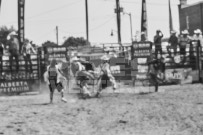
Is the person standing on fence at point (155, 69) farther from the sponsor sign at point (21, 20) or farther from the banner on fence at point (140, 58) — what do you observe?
the sponsor sign at point (21, 20)

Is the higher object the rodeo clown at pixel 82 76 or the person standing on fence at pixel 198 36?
the person standing on fence at pixel 198 36

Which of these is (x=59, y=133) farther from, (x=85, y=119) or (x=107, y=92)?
(x=107, y=92)

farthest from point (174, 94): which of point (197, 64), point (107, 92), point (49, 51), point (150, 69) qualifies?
point (49, 51)

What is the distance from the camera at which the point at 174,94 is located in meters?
15.4

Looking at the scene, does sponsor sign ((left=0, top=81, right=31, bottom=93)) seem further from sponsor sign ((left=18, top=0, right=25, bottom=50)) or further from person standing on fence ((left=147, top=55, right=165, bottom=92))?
person standing on fence ((left=147, top=55, right=165, bottom=92))

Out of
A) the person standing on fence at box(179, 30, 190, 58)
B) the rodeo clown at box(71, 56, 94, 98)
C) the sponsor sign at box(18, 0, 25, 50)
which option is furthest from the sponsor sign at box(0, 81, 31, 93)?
the person standing on fence at box(179, 30, 190, 58)

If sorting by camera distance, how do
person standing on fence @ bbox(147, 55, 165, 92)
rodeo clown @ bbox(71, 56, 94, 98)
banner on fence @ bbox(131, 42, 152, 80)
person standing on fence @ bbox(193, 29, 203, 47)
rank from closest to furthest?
rodeo clown @ bbox(71, 56, 94, 98), person standing on fence @ bbox(147, 55, 165, 92), banner on fence @ bbox(131, 42, 152, 80), person standing on fence @ bbox(193, 29, 203, 47)

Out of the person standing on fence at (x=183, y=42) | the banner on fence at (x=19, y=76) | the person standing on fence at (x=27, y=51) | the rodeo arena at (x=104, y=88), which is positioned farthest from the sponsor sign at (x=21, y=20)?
the person standing on fence at (x=183, y=42)

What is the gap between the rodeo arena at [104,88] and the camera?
10506 mm

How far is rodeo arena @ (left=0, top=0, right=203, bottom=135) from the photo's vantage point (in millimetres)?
10506

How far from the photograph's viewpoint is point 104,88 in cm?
1683

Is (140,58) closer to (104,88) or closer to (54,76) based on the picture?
(104,88)

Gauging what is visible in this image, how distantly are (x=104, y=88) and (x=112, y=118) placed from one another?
222 inches

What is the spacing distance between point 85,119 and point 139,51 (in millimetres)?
8232
